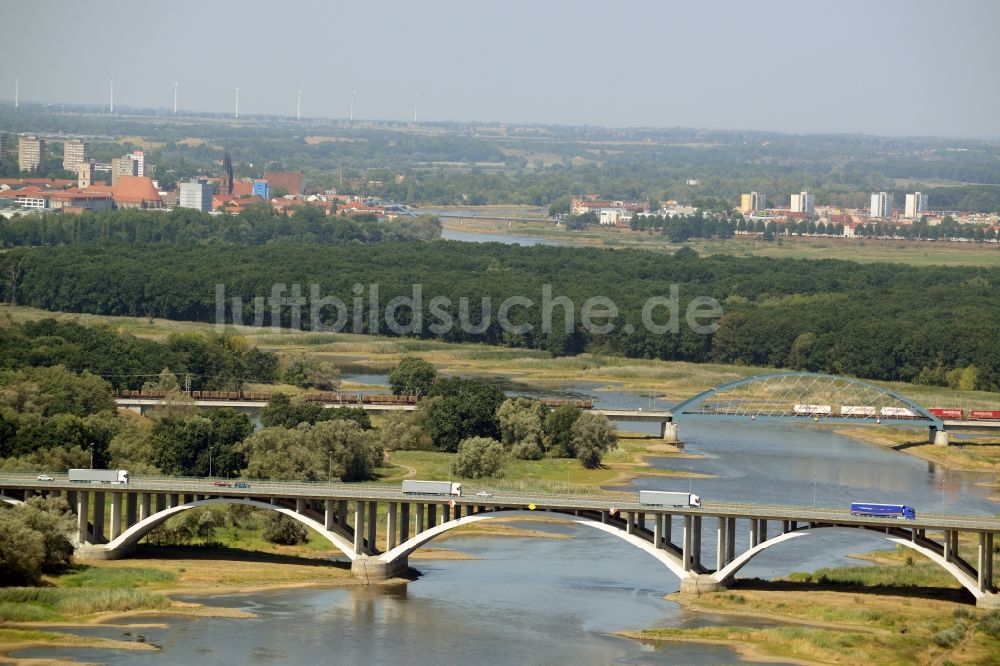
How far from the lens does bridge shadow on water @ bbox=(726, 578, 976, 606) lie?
61.5 metres

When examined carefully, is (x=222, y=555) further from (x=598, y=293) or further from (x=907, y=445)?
(x=598, y=293)

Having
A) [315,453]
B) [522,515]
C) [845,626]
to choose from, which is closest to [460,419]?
[315,453]

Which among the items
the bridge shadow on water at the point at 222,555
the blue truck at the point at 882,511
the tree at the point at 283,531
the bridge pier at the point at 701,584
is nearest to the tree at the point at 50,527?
the bridge shadow on water at the point at 222,555

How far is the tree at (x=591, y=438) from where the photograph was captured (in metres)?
86.7

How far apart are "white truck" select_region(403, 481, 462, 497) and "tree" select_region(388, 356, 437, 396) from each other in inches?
1438

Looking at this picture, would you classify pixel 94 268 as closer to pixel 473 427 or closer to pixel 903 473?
pixel 473 427

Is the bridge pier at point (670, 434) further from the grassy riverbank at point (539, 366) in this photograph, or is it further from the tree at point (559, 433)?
the tree at point (559, 433)

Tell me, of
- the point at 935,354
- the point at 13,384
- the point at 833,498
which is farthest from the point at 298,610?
the point at 935,354

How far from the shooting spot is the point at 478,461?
265ft

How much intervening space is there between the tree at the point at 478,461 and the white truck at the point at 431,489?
1672 cm

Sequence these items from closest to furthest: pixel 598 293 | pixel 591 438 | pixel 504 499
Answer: pixel 504 499 < pixel 591 438 < pixel 598 293

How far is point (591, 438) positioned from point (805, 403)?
57.9ft

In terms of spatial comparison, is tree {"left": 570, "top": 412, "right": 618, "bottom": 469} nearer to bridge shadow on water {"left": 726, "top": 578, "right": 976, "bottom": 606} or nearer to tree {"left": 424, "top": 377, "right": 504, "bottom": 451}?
tree {"left": 424, "top": 377, "right": 504, "bottom": 451}

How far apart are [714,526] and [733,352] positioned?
55480mm
